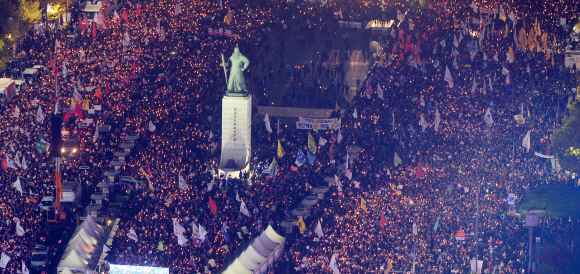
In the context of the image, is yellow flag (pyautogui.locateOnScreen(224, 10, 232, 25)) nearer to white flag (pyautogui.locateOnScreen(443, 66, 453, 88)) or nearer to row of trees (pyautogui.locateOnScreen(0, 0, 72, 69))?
row of trees (pyautogui.locateOnScreen(0, 0, 72, 69))

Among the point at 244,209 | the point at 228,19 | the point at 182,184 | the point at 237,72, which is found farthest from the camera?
the point at 228,19

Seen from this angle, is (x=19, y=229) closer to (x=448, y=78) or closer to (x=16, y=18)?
(x=448, y=78)

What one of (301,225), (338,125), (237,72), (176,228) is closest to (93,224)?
(176,228)

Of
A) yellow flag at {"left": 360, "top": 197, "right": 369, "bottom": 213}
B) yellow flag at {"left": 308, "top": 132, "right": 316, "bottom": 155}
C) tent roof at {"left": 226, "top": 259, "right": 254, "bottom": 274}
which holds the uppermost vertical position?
yellow flag at {"left": 308, "top": 132, "right": 316, "bottom": 155}

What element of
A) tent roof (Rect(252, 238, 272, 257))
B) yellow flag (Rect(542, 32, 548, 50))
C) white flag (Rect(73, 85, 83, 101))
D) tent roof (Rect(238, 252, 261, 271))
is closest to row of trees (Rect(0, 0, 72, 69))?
white flag (Rect(73, 85, 83, 101))

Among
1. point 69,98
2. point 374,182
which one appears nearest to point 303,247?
point 374,182

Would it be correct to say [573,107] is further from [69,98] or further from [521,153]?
[69,98]
